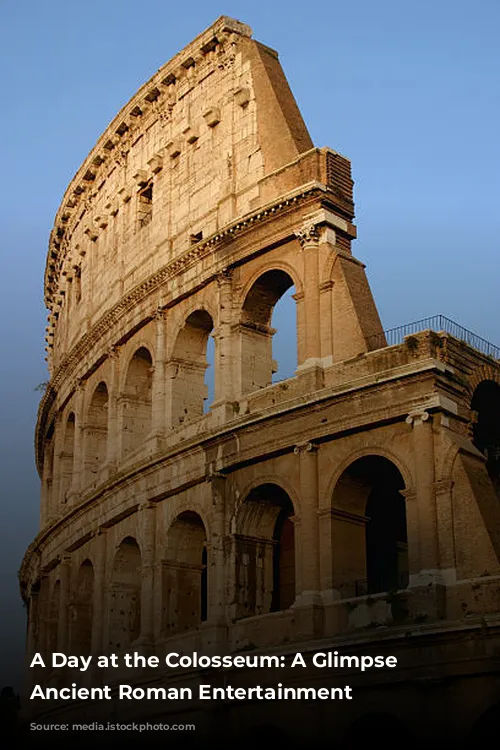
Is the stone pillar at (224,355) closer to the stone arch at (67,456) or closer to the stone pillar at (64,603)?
the stone pillar at (64,603)

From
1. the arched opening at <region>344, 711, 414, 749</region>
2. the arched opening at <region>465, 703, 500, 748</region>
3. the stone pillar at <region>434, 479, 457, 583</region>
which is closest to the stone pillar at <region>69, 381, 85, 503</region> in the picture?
the arched opening at <region>344, 711, 414, 749</region>

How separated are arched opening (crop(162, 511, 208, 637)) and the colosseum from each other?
0.05 m

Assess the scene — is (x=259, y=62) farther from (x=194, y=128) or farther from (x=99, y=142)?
(x=99, y=142)

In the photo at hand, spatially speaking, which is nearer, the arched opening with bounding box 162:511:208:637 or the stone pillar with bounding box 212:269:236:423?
the stone pillar with bounding box 212:269:236:423

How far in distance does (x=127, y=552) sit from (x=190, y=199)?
872cm

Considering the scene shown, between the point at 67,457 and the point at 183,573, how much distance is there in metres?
10.0

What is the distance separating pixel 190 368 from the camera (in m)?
27.8

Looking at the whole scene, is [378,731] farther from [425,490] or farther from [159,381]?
[159,381]

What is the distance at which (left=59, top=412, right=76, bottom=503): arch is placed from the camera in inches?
1347

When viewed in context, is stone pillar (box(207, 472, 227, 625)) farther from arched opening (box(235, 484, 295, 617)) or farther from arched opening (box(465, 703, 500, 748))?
arched opening (box(465, 703, 500, 748))

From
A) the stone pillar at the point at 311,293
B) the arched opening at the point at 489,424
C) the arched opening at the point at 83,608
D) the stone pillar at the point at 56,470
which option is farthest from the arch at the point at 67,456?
the arched opening at the point at 489,424

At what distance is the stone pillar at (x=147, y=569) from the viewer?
83.7 ft

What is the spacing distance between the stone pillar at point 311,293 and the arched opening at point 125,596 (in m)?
7.14

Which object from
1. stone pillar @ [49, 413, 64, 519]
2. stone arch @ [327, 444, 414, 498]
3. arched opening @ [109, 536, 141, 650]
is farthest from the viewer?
stone pillar @ [49, 413, 64, 519]
